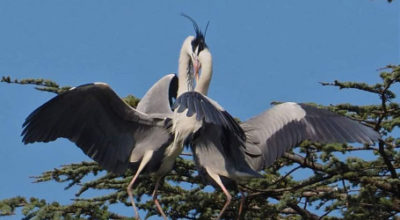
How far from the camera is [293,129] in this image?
715 cm

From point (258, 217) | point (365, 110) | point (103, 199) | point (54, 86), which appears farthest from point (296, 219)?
point (54, 86)

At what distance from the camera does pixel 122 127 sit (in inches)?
289

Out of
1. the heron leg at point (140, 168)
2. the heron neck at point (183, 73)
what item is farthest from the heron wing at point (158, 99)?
the heron leg at point (140, 168)

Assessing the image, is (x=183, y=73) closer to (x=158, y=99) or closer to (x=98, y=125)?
(x=158, y=99)

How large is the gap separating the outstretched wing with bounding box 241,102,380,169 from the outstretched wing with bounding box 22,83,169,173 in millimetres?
707

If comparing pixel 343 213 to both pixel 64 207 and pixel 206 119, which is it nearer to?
pixel 206 119

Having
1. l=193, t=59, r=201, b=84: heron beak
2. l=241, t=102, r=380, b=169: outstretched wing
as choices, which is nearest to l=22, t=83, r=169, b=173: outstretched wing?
l=193, t=59, r=201, b=84: heron beak

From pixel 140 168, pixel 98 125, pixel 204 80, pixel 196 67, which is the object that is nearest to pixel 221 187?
pixel 140 168

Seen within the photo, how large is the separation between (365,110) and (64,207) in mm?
2343

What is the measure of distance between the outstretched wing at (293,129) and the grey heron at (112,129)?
52cm

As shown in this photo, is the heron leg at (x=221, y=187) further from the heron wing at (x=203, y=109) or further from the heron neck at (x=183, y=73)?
the heron neck at (x=183, y=73)

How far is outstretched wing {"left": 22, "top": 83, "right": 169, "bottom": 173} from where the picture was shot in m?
7.09

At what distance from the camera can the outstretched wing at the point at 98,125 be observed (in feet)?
23.2

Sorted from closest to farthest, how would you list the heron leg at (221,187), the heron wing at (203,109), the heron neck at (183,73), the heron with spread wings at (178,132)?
the heron wing at (203,109) < the heron leg at (221,187) < the heron with spread wings at (178,132) < the heron neck at (183,73)
